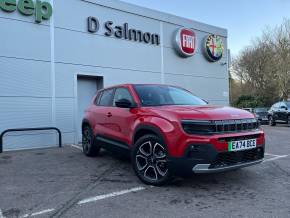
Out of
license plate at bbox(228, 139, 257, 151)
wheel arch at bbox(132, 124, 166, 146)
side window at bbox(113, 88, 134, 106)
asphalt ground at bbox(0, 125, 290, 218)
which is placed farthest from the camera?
side window at bbox(113, 88, 134, 106)

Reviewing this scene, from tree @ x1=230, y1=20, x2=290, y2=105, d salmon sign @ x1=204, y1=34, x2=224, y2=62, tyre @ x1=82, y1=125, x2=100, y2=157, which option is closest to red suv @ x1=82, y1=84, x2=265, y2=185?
tyre @ x1=82, y1=125, x2=100, y2=157

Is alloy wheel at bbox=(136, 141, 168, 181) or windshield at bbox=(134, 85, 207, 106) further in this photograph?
windshield at bbox=(134, 85, 207, 106)

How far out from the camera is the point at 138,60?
12.9 m

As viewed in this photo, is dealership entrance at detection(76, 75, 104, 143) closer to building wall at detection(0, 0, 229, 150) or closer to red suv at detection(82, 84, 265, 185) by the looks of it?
building wall at detection(0, 0, 229, 150)

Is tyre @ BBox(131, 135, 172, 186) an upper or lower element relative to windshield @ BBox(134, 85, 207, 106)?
lower

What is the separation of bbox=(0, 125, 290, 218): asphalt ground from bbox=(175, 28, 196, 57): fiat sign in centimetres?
807

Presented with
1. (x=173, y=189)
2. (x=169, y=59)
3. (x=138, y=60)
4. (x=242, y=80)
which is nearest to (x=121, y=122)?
(x=173, y=189)

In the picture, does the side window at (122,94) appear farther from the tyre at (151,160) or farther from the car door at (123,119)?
the tyre at (151,160)

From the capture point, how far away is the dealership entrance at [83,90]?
11.5 meters

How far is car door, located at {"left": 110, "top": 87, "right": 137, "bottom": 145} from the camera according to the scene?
5.89m

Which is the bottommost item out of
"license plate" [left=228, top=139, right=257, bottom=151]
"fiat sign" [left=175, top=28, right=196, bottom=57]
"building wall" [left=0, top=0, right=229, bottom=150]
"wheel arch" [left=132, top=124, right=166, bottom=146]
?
"license plate" [left=228, top=139, right=257, bottom=151]

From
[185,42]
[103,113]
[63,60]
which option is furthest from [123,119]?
[185,42]

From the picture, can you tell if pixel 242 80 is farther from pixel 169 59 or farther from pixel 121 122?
pixel 121 122

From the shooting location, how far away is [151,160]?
5.27m
